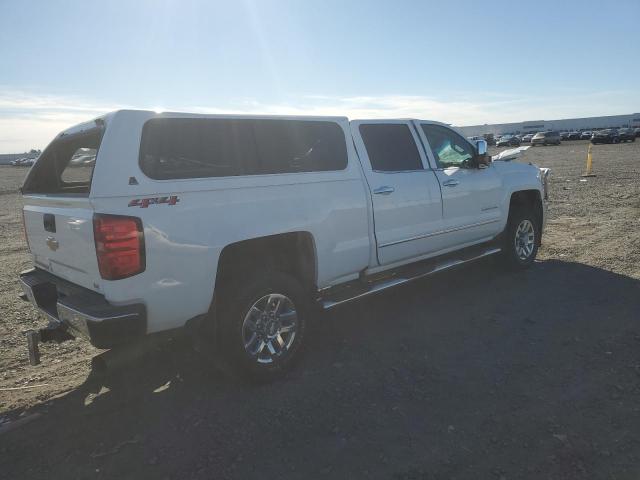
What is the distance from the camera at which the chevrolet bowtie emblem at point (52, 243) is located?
359cm

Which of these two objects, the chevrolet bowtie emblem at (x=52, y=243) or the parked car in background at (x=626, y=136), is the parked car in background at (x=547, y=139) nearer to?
the parked car in background at (x=626, y=136)

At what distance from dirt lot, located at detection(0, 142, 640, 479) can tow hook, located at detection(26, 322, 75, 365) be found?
1.44 ft

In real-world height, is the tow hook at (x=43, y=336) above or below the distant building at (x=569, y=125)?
below

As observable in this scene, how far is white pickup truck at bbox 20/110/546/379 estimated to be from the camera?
312cm

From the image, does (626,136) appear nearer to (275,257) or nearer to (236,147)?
(275,257)

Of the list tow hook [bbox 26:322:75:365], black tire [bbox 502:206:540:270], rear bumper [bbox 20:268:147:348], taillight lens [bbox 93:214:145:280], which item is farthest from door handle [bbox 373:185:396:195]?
tow hook [bbox 26:322:75:365]

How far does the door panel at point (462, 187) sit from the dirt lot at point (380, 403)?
2.80ft

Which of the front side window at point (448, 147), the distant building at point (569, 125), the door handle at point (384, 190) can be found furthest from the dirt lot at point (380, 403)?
the distant building at point (569, 125)

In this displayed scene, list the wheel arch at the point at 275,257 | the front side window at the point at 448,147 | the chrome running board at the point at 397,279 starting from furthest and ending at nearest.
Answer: the front side window at the point at 448,147
the chrome running board at the point at 397,279
the wheel arch at the point at 275,257

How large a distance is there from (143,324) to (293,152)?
186 centimetres

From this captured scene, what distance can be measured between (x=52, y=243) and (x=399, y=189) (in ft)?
10.1

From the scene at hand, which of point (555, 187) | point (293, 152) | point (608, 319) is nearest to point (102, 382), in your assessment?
point (293, 152)

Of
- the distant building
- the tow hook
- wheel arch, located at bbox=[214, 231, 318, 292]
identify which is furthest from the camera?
the distant building

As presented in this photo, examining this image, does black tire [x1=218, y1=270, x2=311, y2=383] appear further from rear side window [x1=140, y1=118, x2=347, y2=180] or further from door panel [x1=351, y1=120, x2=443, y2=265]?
door panel [x1=351, y1=120, x2=443, y2=265]
